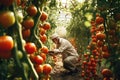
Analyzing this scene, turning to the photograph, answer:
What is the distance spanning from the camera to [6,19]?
128 centimetres

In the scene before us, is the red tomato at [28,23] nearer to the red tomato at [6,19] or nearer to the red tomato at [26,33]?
the red tomato at [26,33]

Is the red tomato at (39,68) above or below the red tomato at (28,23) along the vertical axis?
below

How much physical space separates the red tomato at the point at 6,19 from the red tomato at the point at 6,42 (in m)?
0.07

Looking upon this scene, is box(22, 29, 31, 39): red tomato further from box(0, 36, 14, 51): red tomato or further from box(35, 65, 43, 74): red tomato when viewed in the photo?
box(0, 36, 14, 51): red tomato

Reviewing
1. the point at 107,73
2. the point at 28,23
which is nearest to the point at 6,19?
the point at 28,23

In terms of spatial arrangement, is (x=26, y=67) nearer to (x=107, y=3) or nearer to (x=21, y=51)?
(x=21, y=51)

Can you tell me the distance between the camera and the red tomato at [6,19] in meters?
1.29

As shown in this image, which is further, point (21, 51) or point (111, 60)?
point (111, 60)

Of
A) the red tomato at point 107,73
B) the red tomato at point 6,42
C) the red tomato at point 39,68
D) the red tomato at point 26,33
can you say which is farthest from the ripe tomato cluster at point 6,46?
the red tomato at point 107,73

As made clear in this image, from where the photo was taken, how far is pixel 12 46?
1310mm

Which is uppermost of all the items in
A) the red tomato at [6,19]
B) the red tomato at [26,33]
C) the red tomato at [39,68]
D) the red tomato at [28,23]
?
the red tomato at [6,19]

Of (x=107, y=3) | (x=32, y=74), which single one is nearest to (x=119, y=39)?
(x=107, y=3)

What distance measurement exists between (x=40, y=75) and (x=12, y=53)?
70 centimetres

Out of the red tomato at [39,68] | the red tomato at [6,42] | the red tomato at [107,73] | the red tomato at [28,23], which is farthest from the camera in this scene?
the red tomato at [107,73]
